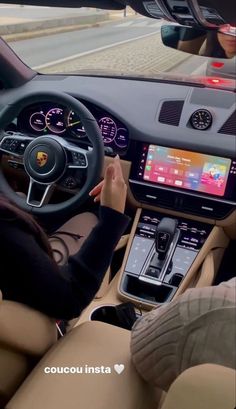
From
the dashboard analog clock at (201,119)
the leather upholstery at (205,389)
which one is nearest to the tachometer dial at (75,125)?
the dashboard analog clock at (201,119)

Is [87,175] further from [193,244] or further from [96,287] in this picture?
[193,244]

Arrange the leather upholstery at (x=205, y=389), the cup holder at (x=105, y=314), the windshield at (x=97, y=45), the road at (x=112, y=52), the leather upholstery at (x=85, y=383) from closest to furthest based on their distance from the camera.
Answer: the leather upholstery at (x=205, y=389)
the leather upholstery at (x=85, y=383)
the cup holder at (x=105, y=314)
the windshield at (x=97, y=45)
the road at (x=112, y=52)

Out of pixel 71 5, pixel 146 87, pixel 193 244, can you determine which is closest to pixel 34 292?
pixel 71 5

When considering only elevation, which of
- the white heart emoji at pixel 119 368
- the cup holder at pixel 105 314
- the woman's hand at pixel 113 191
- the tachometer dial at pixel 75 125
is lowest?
the cup holder at pixel 105 314

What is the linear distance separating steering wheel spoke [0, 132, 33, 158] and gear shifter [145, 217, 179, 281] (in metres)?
0.87

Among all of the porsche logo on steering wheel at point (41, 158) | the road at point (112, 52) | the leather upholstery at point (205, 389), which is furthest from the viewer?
the road at point (112, 52)

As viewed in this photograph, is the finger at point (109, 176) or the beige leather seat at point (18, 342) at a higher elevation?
the finger at point (109, 176)

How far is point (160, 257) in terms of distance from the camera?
9.55 ft

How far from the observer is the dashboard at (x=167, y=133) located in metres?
2.82

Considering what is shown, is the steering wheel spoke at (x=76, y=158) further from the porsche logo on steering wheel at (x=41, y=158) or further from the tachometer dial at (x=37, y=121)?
the tachometer dial at (x=37, y=121)

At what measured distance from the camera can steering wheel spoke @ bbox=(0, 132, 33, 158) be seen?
2.36m

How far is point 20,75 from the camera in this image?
317cm

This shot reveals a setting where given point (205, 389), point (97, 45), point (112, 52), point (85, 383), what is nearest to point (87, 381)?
point (85, 383)

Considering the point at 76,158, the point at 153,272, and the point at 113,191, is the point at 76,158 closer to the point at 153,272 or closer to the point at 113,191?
the point at 113,191
